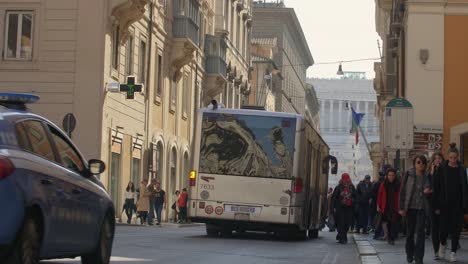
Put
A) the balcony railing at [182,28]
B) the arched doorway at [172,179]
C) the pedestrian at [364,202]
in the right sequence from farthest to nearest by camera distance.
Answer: the arched doorway at [172,179] → the balcony railing at [182,28] → the pedestrian at [364,202]

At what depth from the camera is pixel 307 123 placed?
78.5ft

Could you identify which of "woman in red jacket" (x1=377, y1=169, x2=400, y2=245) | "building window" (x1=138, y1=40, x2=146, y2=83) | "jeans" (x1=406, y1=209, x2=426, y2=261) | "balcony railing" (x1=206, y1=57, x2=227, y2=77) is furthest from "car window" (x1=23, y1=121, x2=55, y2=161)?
"balcony railing" (x1=206, y1=57, x2=227, y2=77)

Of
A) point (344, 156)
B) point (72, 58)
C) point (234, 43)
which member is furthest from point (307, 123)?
point (344, 156)

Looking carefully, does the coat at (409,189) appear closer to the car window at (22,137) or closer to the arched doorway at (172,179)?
the car window at (22,137)

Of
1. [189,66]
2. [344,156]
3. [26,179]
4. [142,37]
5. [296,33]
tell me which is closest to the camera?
[26,179]

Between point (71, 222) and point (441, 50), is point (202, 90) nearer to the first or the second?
point (441, 50)

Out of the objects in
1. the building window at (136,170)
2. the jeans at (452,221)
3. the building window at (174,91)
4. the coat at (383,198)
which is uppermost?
the building window at (174,91)

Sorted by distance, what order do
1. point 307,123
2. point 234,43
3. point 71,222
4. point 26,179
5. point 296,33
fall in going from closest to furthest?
point 26,179
point 71,222
point 307,123
point 234,43
point 296,33

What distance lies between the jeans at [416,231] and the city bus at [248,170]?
7371mm

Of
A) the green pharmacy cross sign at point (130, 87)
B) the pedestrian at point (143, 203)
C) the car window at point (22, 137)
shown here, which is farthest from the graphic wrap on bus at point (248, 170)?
the pedestrian at point (143, 203)

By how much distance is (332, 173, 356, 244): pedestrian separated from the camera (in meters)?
24.5

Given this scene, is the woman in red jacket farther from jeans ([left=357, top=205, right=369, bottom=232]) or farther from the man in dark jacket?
jeans ([left=357, top=205, right=369, bottom=232])

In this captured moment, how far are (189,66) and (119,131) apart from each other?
1464 centimetres

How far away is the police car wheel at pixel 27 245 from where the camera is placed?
878 cm
